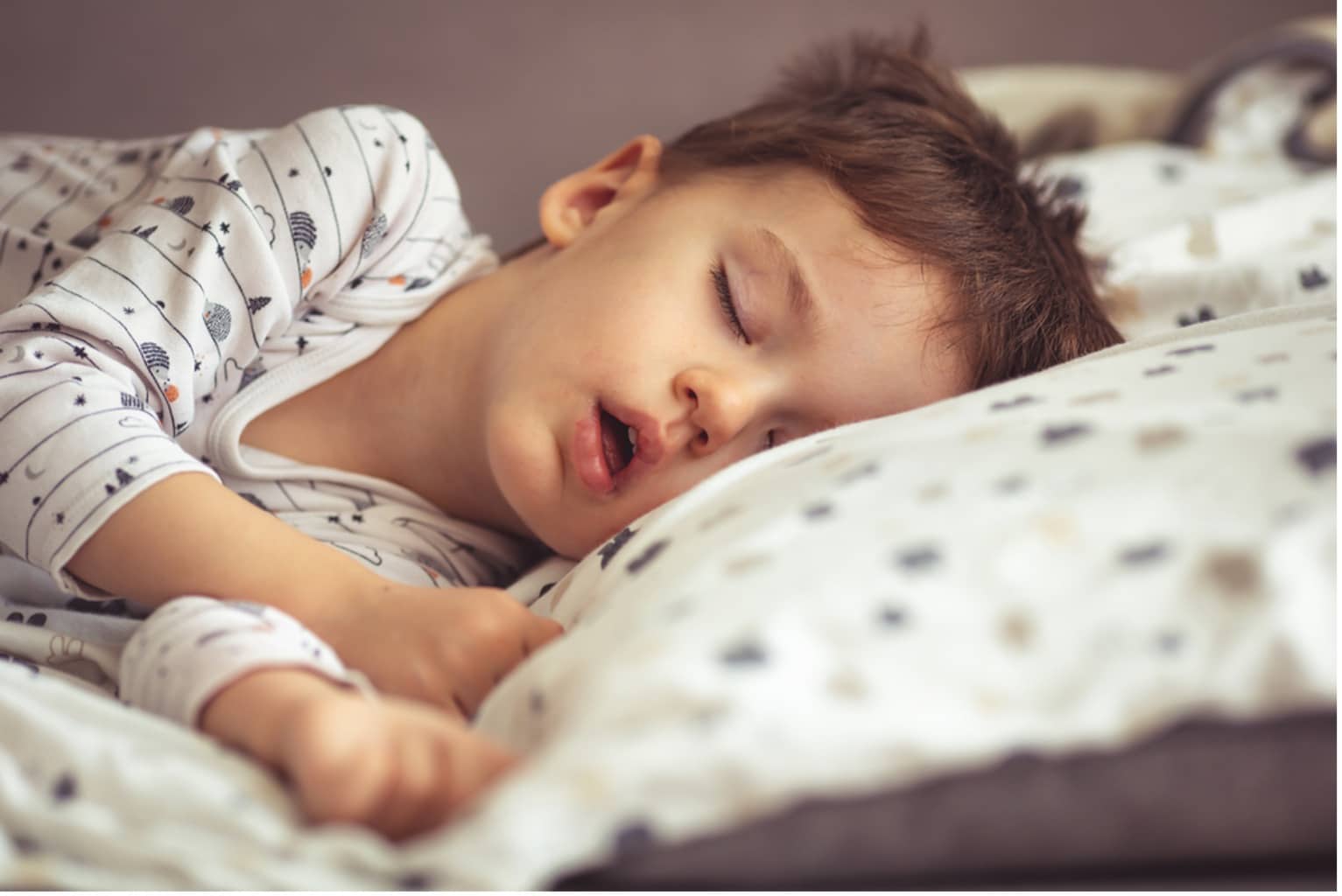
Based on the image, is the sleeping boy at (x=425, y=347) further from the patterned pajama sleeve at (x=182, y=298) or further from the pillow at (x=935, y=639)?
the pillow at (x=935, y=639)

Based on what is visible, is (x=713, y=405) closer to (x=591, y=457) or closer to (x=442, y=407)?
(x=591, y=457)

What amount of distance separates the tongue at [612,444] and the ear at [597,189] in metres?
0.24

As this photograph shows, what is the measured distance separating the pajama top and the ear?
0.09 metres

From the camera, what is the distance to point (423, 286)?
3.35ft

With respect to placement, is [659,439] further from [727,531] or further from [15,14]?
[15,14]

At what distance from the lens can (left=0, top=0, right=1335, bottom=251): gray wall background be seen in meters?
1.47

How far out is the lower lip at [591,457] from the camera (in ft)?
2.68

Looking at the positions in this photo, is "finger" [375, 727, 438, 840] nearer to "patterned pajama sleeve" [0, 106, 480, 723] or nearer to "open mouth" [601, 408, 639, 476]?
"patterned pajama sleeve" [0, 106, 480, 723]

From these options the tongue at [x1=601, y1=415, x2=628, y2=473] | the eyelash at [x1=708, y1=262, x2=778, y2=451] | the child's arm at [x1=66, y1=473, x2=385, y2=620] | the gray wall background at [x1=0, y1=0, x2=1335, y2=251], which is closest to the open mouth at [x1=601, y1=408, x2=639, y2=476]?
the tongue at [x1=601, y1=415, x2=628, y2=473]

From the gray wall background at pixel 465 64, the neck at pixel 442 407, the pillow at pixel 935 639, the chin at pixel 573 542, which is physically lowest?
the chin at pixel 573 542

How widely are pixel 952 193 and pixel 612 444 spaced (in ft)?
1.24

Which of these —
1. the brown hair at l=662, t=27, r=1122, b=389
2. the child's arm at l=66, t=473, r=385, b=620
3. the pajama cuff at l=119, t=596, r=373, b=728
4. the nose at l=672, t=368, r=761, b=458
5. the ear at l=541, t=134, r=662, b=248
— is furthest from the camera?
the ear at l=541, t=134, r=662, b=248

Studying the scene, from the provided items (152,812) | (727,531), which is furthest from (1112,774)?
(152,812)

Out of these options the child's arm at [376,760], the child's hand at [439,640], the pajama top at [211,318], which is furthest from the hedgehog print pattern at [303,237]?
the child's arm at [376,760]
